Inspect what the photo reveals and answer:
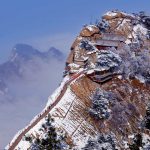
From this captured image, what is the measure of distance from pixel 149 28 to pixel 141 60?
19.7 metres

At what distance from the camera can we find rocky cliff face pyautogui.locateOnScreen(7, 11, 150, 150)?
110m

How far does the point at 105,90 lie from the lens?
4889 inches

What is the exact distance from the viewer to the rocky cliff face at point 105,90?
109938mm

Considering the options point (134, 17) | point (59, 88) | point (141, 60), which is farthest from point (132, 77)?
point (134, 17)

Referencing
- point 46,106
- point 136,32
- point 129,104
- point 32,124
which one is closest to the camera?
point 32,124

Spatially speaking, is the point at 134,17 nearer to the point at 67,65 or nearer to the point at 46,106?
→ the point at 67,65

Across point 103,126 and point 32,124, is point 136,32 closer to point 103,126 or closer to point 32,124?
point 103,126

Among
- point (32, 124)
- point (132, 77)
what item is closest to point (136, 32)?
point (132, 77)

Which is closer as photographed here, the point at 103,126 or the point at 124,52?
the point at 103,126

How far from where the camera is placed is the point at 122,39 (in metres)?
142

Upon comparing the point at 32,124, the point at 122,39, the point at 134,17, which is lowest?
the point at 32,124

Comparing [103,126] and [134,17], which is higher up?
[134,17]

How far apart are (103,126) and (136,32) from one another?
124 ft

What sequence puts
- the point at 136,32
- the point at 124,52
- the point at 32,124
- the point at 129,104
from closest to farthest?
the point at 32,124
the point at 129,104
the point at 124,52
the point at 136,32
